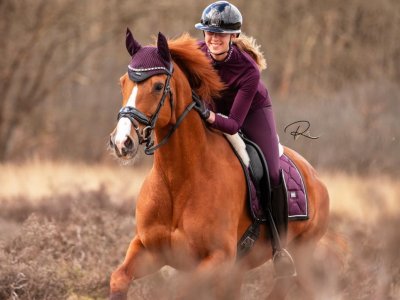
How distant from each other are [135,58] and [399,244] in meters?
2.39

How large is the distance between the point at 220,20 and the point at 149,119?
120 cm

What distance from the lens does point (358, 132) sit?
766 inches

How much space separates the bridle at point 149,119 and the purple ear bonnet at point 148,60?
6cm

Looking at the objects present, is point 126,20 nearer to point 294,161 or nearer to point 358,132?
point 358,132

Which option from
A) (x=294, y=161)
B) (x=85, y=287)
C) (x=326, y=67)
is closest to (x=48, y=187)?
(x=85, y=287)

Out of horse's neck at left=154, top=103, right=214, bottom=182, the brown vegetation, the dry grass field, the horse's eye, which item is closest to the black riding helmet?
horse's neck at left=154, top=103, right=214, bottom=182

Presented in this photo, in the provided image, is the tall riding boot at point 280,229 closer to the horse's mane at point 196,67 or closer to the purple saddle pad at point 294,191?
the purple saddle pad at point 294,191

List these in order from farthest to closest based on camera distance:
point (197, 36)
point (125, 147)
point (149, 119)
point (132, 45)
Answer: point (197, 36) → point (132, 45) → point (149, 119) → point (125, 147)

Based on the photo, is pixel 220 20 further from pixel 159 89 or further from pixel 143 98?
pixel 143 98

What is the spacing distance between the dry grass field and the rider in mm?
786

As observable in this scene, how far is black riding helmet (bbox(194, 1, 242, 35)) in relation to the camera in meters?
6.46

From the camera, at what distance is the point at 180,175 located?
20.2ft

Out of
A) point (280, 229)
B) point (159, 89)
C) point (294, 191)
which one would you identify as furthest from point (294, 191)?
point (159, 89)

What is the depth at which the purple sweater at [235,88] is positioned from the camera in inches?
250
